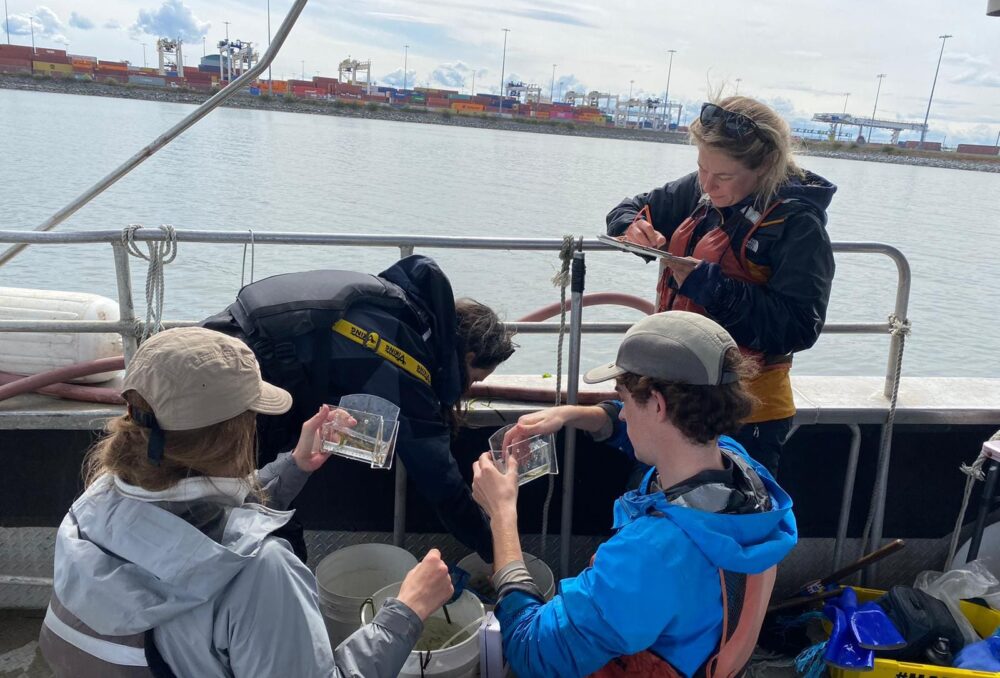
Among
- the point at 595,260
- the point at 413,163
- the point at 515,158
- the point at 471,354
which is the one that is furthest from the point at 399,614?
the point at 515,158

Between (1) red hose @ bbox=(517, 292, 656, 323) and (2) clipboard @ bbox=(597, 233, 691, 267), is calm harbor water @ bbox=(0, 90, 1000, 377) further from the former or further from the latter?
(2) clipboard @ bbox=(597, 233, 691, 267)

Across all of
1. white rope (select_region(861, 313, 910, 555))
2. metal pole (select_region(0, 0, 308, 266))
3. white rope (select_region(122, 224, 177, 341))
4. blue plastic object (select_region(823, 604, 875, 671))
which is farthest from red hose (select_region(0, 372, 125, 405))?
white rope (select_region(861, 313, 910, 555))

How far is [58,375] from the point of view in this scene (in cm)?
289

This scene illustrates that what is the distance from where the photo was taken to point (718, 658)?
167 cm

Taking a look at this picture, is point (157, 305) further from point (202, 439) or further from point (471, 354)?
point (202, 439)

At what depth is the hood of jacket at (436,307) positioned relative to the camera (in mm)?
2391

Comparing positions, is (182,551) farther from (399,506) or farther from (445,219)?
(445,219)

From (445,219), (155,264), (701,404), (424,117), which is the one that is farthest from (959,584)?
(424,117)

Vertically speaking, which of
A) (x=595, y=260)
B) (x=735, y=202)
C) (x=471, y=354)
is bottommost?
(x=595, y=260)

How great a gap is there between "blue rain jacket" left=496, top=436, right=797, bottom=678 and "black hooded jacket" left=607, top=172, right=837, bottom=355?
0.76 metres

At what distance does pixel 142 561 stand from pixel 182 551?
0.25 ft

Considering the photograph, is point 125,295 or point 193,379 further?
point 125,295

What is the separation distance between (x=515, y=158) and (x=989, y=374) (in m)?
19.3

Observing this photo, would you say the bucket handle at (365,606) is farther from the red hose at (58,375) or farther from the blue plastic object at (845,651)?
the blue plastic object at (845,651)
